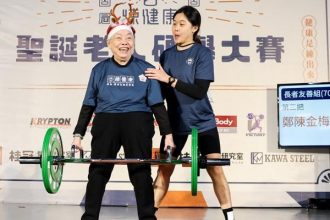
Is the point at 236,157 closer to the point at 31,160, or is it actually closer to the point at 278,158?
the point at 278,158

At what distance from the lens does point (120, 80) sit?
2.72 m

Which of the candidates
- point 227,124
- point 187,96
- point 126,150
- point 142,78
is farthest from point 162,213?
point 142,78

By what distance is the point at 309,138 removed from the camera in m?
4.65

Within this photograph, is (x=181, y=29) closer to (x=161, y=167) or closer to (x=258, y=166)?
(x=161, y=167)

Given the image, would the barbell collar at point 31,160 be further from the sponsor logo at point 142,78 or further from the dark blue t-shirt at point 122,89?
the sponsor logo at point 142,78

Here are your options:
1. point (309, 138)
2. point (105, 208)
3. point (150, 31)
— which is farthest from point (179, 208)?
Answer: point (150, 31)

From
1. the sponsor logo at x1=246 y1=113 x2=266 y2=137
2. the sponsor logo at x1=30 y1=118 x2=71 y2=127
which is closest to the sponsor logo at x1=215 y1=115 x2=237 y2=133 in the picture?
the sponsor logo at x1=246 y1=113 x2=266 y2=137

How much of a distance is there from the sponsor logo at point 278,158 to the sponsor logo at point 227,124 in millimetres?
316

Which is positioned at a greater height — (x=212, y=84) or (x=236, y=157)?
(x=212, y=84)

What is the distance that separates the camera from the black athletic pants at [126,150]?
266 centimetres

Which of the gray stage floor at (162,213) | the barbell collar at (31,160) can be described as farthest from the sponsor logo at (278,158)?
the barbell collar at (31,160)

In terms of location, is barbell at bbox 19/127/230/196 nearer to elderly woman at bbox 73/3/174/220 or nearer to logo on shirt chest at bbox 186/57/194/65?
elderly woman at bbox 73/3/174/220

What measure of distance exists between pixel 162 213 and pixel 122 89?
1.90 m

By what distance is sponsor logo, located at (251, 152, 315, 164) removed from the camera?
15.7 ft
